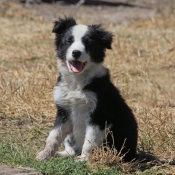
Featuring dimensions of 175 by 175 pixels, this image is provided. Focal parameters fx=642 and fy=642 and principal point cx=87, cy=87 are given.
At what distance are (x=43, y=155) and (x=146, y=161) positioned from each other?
0.98 metres

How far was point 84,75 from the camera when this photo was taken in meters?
5.91

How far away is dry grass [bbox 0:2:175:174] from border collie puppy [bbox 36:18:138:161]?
0.54 metres

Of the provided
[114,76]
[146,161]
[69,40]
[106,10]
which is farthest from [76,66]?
[106,10]

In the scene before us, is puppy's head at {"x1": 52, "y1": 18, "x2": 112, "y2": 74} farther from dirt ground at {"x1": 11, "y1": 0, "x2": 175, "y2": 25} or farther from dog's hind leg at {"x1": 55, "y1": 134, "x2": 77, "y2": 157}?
dirt ground at {"x1": 11, "y1": 0, "x2": 175, "y2": 25}

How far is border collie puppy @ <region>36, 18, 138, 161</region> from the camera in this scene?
226 inches

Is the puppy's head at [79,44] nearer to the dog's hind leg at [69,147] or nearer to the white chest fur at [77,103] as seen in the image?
the white chest fur at [77,103]

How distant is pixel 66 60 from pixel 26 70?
11.6ft

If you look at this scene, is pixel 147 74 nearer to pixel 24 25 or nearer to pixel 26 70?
pixel 26 70

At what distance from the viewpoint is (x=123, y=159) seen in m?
5.89

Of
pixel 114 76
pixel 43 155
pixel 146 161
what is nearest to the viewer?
pixel 43 155

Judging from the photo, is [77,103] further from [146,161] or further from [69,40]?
[146,161]

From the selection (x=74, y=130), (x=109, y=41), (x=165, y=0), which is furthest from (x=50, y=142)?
(x=165, y=0)

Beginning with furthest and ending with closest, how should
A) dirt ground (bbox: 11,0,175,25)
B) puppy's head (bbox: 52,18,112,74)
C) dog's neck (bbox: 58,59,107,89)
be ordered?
dirt ground (bbox: 11,0,175,25)
dog's neck (bbox: 58,59,107,89)
puppy's head (bbox: 52,18,112,74)

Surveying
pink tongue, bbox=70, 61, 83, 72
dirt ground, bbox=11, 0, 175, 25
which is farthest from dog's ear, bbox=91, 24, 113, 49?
dirt ground, bbox=11, 0, 175, 25
